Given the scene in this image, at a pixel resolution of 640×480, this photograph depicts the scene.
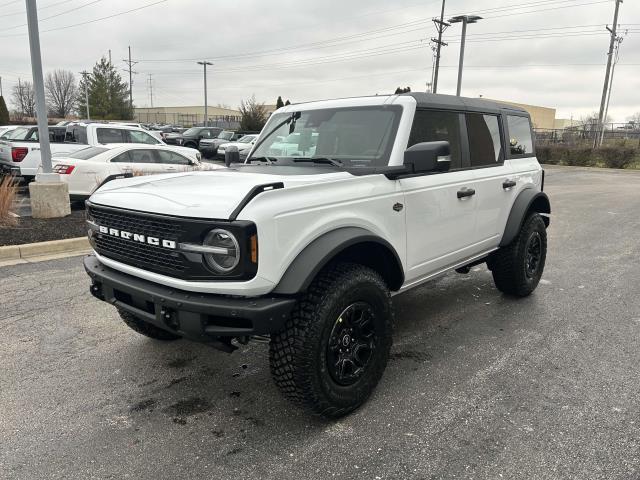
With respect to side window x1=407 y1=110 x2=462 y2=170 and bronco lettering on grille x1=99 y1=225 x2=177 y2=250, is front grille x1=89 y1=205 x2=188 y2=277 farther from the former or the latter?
side window x1=407 y1=110 x2=462 y2=170

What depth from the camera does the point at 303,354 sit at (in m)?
2.69

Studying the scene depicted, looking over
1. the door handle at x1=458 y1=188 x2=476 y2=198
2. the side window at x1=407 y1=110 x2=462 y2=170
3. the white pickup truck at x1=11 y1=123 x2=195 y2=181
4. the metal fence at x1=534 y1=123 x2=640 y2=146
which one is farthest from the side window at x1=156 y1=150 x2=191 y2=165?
the metal fence at x1=534 y1=123 x2=640 y2=146

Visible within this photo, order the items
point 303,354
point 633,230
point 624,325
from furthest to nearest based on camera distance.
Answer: point 633,230, point 624,325, point 303,354

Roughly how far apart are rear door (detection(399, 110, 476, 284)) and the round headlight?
4.58 feet

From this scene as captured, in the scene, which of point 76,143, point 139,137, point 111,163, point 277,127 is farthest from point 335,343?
point 76,143

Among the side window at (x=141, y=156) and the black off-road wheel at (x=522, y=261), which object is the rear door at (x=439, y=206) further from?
the side window at (x=141, y=156)

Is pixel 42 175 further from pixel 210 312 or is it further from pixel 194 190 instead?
pixel 210 312

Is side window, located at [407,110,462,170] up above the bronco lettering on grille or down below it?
above

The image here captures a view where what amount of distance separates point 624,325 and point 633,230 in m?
5.64

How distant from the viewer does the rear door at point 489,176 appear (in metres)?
4.34

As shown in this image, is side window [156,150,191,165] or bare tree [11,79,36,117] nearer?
side window [156,150,191,165]

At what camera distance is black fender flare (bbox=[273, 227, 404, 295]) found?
8.63 feet

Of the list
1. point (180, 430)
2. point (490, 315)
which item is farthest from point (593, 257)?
point (180, 430)

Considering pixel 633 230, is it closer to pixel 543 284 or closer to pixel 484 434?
pixel 543 284
